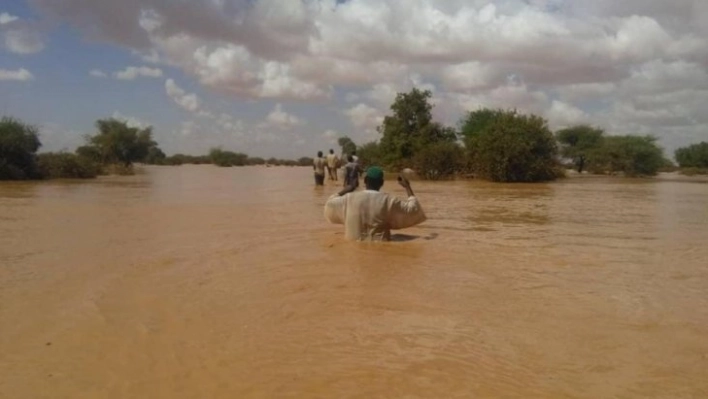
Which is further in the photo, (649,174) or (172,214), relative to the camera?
(649,174)

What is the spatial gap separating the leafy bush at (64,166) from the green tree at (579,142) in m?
41.1

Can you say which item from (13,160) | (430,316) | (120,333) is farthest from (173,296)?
(13,160)

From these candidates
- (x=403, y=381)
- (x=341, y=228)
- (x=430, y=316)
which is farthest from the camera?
(x=341, y=228)

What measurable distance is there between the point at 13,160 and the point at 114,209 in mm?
19857

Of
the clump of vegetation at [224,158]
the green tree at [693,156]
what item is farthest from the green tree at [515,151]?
the clump of vegetation at [224,158]

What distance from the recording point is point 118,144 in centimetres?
5734

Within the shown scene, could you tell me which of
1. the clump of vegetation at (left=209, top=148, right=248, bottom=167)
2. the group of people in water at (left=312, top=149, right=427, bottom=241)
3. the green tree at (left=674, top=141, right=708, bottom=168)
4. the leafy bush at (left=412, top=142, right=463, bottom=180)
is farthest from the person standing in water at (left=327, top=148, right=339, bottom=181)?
the clump of vegetation at (left=209, top=148, right=248, bottom=167)

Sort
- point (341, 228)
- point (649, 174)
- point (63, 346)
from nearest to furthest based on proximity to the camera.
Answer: point (63, 346) → point (341, 228) → point (649, 174)

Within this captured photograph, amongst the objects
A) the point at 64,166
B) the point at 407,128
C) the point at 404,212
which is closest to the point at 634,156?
the point at 407,128

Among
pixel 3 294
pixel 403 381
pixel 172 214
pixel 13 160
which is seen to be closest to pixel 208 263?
pixel 3 294

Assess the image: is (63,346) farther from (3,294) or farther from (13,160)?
(13,160)

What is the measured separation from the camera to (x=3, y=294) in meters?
6.14

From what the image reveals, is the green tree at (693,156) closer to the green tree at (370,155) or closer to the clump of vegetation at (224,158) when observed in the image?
the green tree at (370,155)

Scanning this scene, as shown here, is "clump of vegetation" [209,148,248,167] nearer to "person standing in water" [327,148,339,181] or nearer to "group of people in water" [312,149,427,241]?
"person standing in water" [327,148,339,181]
